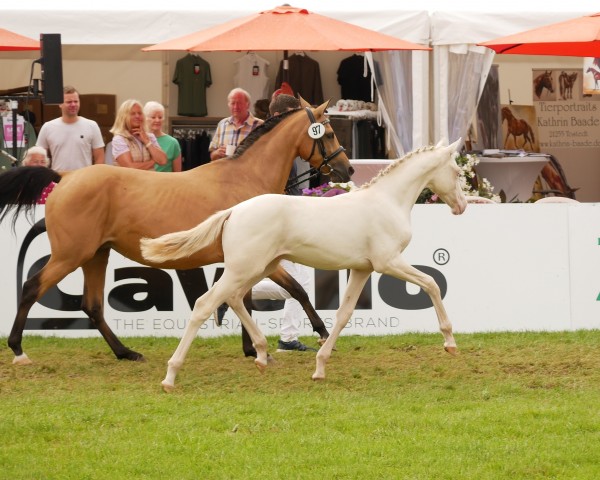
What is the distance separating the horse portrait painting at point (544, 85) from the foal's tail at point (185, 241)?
10.7m

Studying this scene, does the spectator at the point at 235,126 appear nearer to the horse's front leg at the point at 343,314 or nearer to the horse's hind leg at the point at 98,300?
the horse's hind leg at the point at 98,300

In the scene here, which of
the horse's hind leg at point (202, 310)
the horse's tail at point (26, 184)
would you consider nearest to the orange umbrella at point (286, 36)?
the horse's tail at point (26, 184)

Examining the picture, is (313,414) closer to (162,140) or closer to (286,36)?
(162,140)

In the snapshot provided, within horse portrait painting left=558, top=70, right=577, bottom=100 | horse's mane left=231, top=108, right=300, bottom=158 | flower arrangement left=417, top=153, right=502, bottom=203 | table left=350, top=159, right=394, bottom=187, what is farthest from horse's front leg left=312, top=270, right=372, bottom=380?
horse portrait painting left=558, top=70, right=577, bottom=100

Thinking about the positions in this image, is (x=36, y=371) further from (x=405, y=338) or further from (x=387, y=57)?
(x=387, y=57)

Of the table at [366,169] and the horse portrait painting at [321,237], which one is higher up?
the table at [366,169]

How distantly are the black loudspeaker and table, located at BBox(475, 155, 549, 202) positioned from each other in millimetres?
5420

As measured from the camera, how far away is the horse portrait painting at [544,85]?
59.6ft

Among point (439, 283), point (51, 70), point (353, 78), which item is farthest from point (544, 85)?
point (51, 70)

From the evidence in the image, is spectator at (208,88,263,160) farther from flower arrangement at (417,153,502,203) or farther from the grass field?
flower arrangement at (417,153,502,203)

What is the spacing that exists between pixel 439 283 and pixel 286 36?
3.16m

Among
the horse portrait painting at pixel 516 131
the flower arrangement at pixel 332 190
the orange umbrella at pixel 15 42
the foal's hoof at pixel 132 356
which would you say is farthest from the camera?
the horse portrait painting at pixel 516 131

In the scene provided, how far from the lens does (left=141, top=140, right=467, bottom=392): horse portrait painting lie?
847cm

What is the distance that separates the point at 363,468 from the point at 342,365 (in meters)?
3.55
